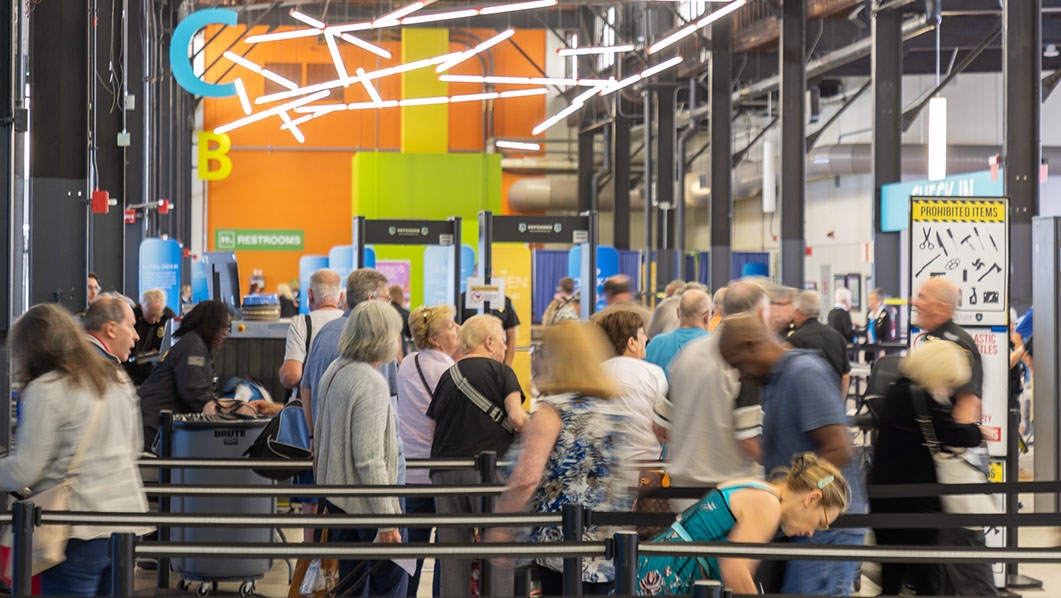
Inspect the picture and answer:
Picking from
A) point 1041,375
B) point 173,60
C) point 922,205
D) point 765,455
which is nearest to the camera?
point 765,455

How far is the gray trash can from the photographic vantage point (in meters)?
5.87

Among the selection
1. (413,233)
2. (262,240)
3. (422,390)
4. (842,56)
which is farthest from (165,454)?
(262,240)

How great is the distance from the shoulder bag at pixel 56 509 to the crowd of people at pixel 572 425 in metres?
0.01

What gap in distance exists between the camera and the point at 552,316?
1033 cm

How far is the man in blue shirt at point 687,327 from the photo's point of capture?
5660 millimetres

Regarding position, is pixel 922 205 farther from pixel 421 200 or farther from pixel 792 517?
pixel 421 200

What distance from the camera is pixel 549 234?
1339 cm

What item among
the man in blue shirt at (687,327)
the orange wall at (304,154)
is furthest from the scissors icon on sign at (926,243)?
the orange wall at (304,154)

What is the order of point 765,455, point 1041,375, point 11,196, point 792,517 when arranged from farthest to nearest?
point 1041,375 < point 11,196 < point 765,455 < point 792,517

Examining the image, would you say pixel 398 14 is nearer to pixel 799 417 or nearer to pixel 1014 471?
pixel 1014 471

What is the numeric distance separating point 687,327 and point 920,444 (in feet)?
4.98

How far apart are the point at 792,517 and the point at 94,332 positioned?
2706mm

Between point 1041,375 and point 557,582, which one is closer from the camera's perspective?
point 557,582

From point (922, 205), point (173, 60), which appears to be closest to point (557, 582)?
point (922, 205)
